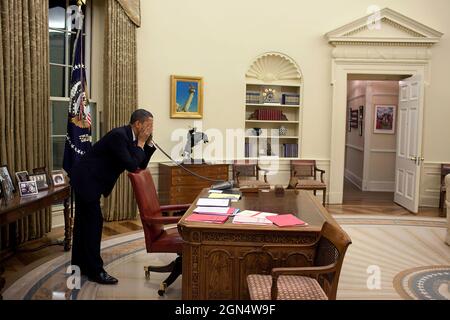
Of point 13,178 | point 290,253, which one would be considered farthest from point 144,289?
point 13,178

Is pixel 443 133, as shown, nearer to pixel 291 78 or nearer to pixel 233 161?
pixel 291 78

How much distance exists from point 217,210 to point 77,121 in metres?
2.45

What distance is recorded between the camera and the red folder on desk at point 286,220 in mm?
2778

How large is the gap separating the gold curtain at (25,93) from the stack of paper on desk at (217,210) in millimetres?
2301

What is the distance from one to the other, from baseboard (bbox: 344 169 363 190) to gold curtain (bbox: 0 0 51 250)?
6664mm

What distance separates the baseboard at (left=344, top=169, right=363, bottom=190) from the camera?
947cm

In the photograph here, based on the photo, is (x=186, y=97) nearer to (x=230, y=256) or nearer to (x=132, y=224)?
(x=132, y=224)

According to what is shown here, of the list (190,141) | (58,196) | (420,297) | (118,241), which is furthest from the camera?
(190,141)

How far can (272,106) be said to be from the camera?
734cm

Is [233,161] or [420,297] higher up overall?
[233,161]

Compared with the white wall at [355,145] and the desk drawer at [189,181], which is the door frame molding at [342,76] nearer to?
the white wall at [355,145]

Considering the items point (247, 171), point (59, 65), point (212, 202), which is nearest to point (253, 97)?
point (247, 171)

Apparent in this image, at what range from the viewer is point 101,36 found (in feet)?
19.6

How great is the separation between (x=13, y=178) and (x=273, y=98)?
172 inches
